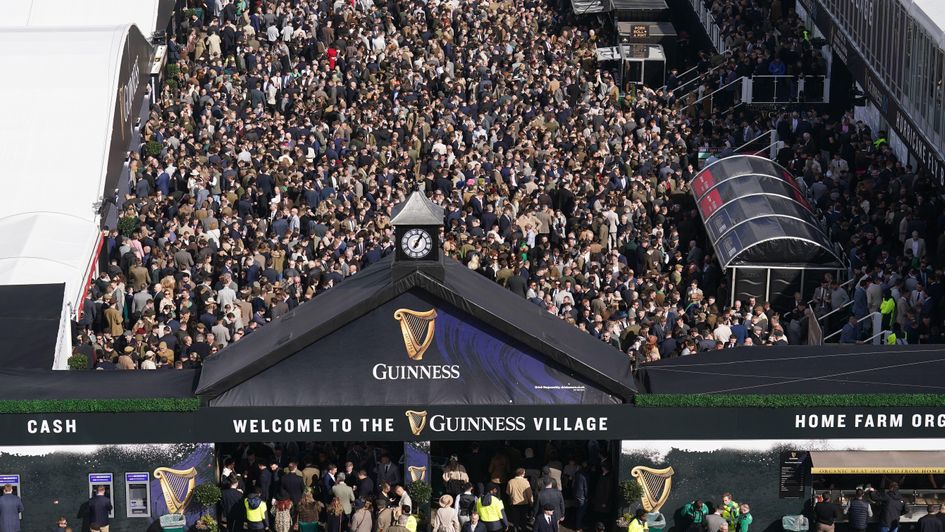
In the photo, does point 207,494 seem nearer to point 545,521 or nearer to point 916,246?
point 545,521

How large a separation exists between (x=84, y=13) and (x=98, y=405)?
23.5 m

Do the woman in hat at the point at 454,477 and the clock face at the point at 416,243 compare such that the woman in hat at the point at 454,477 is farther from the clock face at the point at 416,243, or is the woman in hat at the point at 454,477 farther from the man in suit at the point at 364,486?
the clock face at the point at 416,243

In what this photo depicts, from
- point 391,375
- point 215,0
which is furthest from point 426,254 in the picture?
point 215,0

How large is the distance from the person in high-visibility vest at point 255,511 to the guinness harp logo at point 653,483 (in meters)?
4.97

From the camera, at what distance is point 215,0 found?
170 ft

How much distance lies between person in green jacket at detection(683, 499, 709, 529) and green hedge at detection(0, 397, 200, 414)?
667cm

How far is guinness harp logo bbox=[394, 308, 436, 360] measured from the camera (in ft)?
90.2

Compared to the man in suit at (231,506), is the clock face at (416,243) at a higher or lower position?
higher

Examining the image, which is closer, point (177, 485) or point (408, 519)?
point (408, 519)

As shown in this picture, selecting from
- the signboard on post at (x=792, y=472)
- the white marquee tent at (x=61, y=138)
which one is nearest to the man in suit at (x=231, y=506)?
the signboard on post at (x=792, y=472)

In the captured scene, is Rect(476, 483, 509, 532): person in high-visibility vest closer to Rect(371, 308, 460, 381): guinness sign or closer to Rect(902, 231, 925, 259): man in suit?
Rect(371, 308, 460, 381): guinness sign

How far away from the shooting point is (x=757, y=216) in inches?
1495

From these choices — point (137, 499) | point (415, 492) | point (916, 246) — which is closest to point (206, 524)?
point (137, 499)

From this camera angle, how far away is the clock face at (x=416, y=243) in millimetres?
27453
